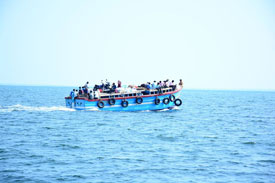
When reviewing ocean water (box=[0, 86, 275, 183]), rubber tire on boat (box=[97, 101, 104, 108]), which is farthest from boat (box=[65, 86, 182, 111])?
ocean water (box=[0, 86, 275, 183])

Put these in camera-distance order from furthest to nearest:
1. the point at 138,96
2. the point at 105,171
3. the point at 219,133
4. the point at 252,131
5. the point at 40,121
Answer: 1. the point at 138,96
2. the point at 40,121
3. the point at 252,131
4. the point at 219,133
5. the point at 105,171

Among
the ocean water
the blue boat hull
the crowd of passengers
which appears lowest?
the ocean water

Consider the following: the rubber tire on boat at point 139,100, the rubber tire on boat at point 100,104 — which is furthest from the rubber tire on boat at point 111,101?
the rubber tire on boat at point 139,100

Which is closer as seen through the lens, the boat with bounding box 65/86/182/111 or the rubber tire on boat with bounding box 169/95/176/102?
the boat with bounding box 65/86/182/111

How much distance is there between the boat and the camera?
40.2 meters

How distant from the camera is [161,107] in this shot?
41.9 metres

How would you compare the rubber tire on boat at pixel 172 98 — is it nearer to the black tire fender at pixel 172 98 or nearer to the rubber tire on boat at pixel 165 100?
the black tire fender at pixel 172 98

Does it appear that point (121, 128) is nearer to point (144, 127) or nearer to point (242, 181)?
point (144, 127)

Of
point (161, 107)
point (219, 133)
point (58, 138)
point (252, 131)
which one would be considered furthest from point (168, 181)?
point (161, 107)

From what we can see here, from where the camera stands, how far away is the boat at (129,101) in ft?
132

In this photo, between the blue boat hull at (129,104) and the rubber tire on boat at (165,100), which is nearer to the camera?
the blue boat hull at (129,104)

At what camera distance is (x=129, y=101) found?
4081 centimetres

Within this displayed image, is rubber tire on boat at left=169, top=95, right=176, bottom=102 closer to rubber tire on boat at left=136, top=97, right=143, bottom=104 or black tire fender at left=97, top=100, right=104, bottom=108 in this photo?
rubber tire on boat at left=136, top=97, right=143, bottom=104

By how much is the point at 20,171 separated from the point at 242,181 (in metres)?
10.7
